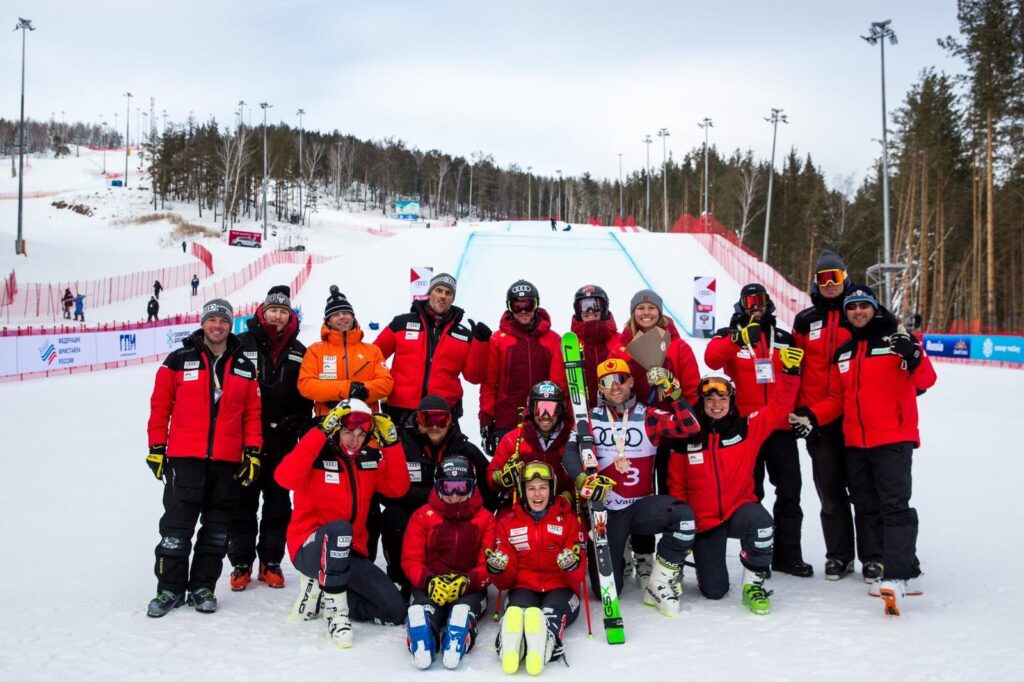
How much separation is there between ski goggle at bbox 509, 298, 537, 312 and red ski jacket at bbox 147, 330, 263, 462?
1.70m

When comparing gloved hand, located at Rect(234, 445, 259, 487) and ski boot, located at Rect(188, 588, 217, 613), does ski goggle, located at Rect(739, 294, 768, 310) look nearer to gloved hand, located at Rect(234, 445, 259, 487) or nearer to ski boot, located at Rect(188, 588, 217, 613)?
gloved hand, located at Rect(234, 445, 259, 487)

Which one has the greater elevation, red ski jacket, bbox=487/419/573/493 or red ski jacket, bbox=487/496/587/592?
red ski jacket, bbox=487/419/573/493

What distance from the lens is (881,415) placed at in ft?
14.0

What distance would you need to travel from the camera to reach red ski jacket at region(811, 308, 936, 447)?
4.25 meters

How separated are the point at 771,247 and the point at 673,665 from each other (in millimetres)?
58691

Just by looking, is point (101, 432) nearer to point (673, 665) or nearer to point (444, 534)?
point (444, 534)

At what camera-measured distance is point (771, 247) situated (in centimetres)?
5781

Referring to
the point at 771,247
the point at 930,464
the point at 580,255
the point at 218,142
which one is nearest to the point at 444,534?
the point at 930,464

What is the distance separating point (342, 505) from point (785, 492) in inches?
110

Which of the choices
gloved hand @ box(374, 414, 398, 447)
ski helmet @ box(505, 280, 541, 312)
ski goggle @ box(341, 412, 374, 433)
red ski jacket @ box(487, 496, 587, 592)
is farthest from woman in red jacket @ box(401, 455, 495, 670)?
ski helmet @ box(505, 280, 541, 312)

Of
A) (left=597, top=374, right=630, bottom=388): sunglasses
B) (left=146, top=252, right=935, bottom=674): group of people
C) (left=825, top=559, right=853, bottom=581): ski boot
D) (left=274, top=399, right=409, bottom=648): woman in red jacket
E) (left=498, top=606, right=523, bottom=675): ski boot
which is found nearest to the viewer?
(left=498, top=606, right=523, bottom=675): ski boot

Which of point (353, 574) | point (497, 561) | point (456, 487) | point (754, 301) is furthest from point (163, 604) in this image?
point (754, 301)

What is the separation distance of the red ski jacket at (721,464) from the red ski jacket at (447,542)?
3.99 ft

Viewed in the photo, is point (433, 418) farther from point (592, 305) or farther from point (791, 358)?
point (791, 358)
